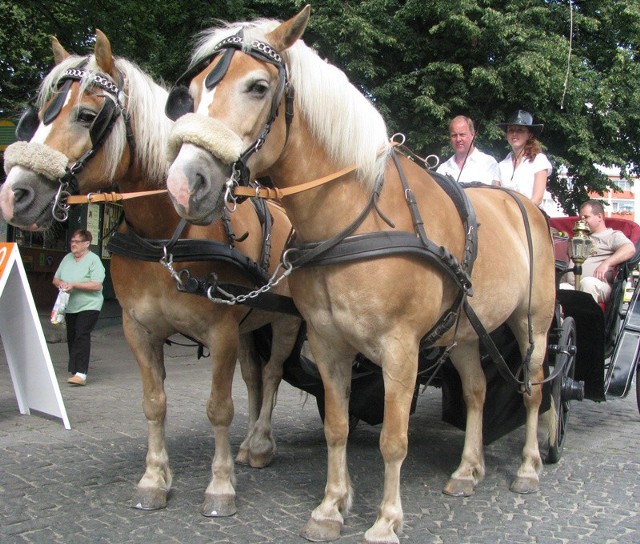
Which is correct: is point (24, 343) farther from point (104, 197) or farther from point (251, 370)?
point (104, 197)

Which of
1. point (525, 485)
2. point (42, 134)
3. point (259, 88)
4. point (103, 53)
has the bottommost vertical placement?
point (525, 485)

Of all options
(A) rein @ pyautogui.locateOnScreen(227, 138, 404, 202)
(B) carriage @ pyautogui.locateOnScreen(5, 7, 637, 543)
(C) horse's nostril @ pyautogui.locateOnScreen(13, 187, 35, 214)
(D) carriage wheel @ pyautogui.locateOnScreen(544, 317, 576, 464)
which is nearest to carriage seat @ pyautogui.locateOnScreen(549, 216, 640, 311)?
(D) carriage wheel @ pyautogui.locateOnScreen(544, 317, 576, 464)

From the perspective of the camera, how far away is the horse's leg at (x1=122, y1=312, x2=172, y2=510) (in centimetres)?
383

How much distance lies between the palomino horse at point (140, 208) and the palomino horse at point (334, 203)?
528 mm

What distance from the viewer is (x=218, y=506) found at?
12.2 feet

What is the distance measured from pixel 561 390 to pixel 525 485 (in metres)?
0.88

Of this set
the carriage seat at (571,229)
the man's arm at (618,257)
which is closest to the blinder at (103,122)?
the carriage seat at (571,229)

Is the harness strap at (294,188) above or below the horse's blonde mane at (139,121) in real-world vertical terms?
below

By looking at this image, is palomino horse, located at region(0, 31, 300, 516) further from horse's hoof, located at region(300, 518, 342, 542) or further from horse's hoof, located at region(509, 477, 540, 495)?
horse's hoof, located at region(509, 477, 540, 495)

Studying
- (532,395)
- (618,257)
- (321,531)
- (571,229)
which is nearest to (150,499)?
(321,531)

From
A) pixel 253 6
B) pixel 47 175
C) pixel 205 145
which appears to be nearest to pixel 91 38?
pixel 253 6

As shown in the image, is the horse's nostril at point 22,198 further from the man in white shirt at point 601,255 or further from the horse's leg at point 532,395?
the man in white shirt at point 601,255

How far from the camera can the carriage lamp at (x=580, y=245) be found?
547 centimetres

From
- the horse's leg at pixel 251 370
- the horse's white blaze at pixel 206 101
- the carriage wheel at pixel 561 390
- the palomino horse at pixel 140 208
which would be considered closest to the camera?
the horse's white blaze at pixel 206 101
